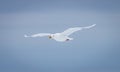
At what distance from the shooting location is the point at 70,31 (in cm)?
980

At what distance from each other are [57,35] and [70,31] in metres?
0.28

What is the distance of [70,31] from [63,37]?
187 mm

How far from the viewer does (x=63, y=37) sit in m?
9.80

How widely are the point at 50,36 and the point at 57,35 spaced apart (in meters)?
0.16

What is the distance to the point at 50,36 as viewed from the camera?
32.6 ft

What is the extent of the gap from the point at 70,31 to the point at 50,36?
1.44ft

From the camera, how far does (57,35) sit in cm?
987
